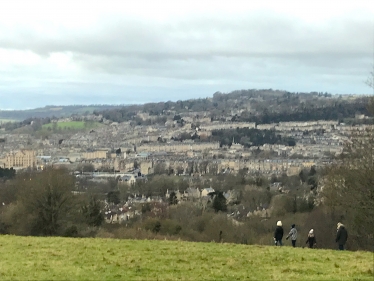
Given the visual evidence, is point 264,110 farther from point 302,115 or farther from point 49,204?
point 49,204

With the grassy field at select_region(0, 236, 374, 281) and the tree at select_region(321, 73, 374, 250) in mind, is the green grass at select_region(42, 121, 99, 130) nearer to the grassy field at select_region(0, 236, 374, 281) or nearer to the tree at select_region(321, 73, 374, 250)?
the tree at select_region(321, 73, 374, 250)

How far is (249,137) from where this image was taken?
121 metres

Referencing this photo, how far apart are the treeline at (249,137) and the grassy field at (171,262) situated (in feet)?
347

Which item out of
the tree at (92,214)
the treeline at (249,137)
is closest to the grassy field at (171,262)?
the tree at (92,214)

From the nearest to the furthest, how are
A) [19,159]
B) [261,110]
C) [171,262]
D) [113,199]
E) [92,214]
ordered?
1. [171,262]
2. [92,214]
3. [113,199]
4. [19,159]
5. [261,110]

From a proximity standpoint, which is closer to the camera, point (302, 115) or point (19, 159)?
point (19, 159)

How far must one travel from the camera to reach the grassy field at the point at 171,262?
8633 mm

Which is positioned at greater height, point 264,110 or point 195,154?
point 264,110

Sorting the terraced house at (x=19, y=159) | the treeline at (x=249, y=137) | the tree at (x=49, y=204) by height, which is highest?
the tree at (x=49, y=204)

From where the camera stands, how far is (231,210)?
4362cm

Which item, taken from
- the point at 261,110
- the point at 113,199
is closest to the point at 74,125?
the point at 261,110

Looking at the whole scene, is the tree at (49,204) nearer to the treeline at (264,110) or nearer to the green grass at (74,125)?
the treeline at (264,110)

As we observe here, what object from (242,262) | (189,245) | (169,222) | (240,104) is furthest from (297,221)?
(240,104)

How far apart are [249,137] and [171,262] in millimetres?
111833
